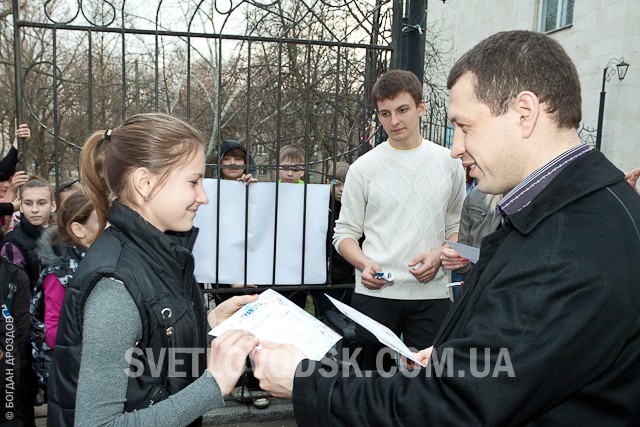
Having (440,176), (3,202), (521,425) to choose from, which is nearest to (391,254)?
(440,176)

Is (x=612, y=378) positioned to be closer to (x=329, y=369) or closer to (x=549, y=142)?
(x=549, y=142)

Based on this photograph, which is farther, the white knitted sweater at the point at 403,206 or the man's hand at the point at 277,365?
the white knitted sweater at the point at 403,206

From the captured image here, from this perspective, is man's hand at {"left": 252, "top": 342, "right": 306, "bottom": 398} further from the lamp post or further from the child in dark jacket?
the lamp post

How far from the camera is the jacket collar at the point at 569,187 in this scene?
115cm

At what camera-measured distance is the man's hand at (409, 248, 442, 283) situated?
9.47ft

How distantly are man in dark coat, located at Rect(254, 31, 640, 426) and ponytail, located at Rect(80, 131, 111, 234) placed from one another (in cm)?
84

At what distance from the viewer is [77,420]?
1.32 metres

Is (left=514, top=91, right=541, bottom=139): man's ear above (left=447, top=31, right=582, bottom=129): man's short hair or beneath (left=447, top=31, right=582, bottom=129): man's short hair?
beneath

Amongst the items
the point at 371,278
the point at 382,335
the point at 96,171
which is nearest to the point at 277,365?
the point at 382,335

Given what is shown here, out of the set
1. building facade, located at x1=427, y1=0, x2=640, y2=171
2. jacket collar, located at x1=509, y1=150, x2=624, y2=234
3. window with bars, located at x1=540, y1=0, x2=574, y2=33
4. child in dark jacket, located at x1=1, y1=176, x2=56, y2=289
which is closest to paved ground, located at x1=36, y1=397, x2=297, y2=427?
child in dark jacket, located at x1=1, y1=176, x2=56, y2=289

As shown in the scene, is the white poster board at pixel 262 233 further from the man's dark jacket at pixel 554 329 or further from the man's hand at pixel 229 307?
the man's dark jacket at pixel 554 329

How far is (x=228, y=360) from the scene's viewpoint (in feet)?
4.64

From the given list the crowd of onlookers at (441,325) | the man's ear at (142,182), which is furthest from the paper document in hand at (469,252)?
the man's ear at (142,182)

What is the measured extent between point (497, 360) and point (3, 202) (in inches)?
156
